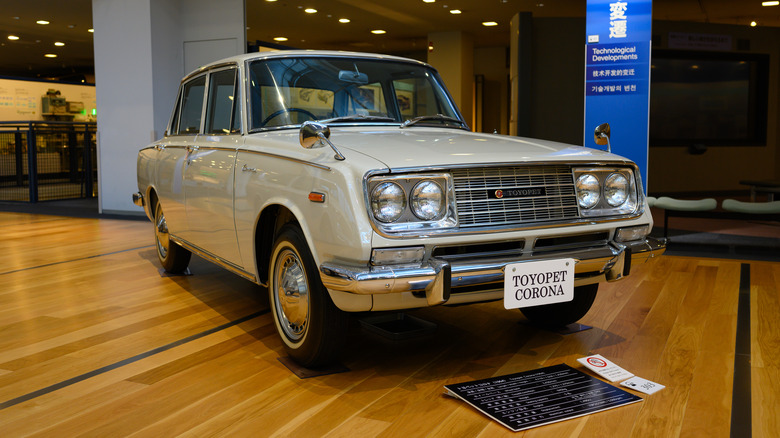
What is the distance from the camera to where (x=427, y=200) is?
266 cm

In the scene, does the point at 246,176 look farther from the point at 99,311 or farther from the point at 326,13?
the point at 326,13

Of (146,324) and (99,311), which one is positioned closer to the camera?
(146,324)

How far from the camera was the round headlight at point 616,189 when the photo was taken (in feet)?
10.2

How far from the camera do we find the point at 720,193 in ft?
41.0

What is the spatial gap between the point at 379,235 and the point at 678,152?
1116cm

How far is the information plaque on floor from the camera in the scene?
8.36 feet

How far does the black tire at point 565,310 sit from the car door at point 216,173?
1.71 m

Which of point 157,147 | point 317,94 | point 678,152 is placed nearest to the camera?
point 317,94

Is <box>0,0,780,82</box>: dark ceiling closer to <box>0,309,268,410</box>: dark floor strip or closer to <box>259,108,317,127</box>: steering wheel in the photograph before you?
<box>259,108,317,127</box>: steering wheel

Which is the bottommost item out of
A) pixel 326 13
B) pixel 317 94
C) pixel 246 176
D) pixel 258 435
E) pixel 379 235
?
pixel 258 435

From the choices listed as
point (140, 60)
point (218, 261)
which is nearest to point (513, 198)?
point (218, 261)

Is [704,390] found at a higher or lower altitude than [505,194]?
lower

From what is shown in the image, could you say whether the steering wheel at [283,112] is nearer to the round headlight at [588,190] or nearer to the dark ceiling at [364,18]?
the round headlight at [588,190]

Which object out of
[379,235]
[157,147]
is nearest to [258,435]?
[379,235]
